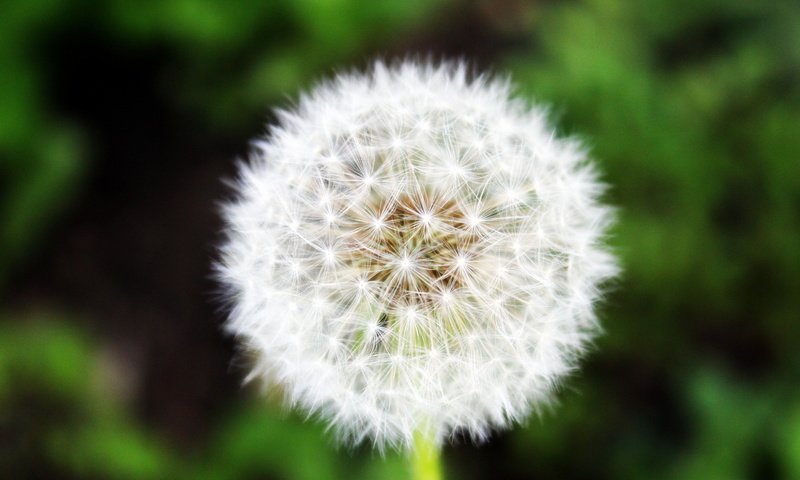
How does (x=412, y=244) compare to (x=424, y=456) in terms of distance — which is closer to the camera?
(x=424, y=456)

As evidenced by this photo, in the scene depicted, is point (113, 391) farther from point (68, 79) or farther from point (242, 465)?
point (68, 79)

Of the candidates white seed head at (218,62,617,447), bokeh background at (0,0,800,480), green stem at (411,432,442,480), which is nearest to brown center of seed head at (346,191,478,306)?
white seed head at (218,62,617,447)

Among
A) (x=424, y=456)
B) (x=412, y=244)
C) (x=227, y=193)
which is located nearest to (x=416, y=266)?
(x=412, y=244)

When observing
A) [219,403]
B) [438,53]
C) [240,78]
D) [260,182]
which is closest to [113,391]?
[219,403]

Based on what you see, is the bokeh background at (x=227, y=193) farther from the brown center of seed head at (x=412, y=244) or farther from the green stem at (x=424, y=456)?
the brown center of seed head at (x=412, y=244)

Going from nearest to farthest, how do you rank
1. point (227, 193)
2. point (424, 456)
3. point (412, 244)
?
1. point (424, 456)
2. point (412, 244)
3. point (227, 193)

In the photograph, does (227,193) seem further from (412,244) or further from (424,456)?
(424,456)
